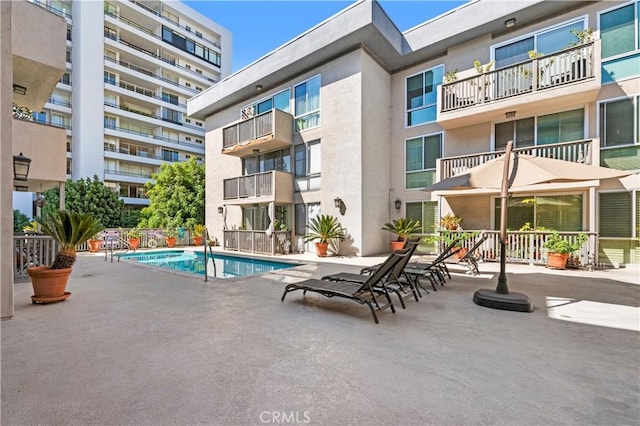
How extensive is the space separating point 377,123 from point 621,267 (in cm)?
976

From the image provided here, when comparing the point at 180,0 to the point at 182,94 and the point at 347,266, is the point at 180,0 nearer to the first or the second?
the point at 182,94

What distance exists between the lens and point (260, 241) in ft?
45.4

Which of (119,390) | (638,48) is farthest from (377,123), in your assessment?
(119,390)

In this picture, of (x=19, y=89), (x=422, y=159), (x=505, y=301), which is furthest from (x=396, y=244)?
(x=19, y=89)

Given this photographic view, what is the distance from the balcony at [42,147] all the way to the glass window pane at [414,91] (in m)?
13.0

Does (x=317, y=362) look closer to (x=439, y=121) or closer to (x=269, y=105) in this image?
(x=439, y=121)

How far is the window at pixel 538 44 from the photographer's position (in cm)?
988

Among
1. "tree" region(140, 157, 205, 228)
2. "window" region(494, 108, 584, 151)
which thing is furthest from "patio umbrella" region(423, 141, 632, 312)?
"tree" region(140, 157, 205, 228)

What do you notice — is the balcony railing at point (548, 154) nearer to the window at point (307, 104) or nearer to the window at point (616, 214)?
the window at point (616, 214)

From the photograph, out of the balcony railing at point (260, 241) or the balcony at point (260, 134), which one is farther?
the balcony at point (260, 134)

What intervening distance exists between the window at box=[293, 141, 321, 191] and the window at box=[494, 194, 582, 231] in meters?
7.63

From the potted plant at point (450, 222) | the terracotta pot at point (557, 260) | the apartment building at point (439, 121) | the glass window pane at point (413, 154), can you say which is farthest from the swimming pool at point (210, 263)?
the terracotta pot at point (557, 260)

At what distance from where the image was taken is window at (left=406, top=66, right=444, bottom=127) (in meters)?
12.6

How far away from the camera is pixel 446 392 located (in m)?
2.55
